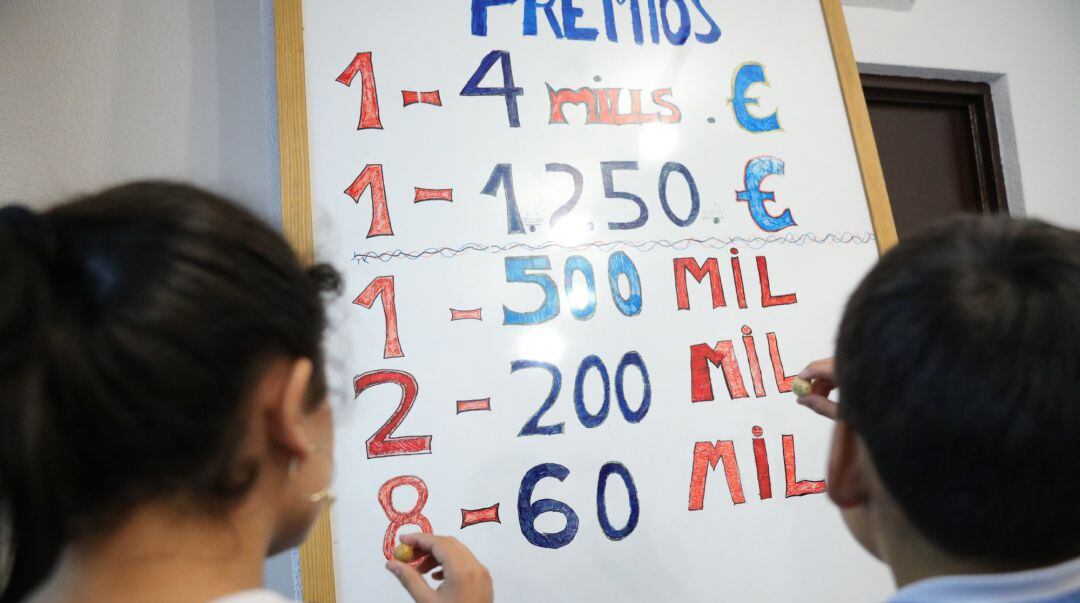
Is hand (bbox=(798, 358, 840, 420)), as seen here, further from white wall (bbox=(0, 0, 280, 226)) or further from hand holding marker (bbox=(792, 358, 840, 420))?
white wall (bbox=(0, 0, 280, 226))

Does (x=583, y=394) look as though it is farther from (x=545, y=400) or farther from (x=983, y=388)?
(x=983, y=388)

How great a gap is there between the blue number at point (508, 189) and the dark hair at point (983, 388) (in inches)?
18.8

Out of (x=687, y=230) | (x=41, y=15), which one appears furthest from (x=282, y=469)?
(x=41, y=15)

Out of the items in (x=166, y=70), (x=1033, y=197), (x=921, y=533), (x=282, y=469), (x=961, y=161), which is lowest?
(x=921, y=533)

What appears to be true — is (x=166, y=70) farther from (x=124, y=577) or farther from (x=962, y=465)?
(x=962, y=465)

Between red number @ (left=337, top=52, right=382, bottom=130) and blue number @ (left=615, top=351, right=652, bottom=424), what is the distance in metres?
0.41

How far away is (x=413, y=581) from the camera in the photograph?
0.73m

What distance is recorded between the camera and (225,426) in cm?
49

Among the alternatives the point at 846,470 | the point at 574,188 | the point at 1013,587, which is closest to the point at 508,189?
the point at 574,188

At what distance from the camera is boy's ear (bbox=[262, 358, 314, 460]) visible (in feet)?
1.70

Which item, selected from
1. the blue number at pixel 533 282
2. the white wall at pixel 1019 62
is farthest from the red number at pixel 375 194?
the white wall at pixel 1019 62

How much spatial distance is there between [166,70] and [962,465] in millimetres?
1081

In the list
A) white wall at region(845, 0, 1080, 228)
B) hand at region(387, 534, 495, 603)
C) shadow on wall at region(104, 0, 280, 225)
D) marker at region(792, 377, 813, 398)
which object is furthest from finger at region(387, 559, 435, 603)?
white wall at region(845, 0, 1080, 228)

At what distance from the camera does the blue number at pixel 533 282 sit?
924 millimetres
